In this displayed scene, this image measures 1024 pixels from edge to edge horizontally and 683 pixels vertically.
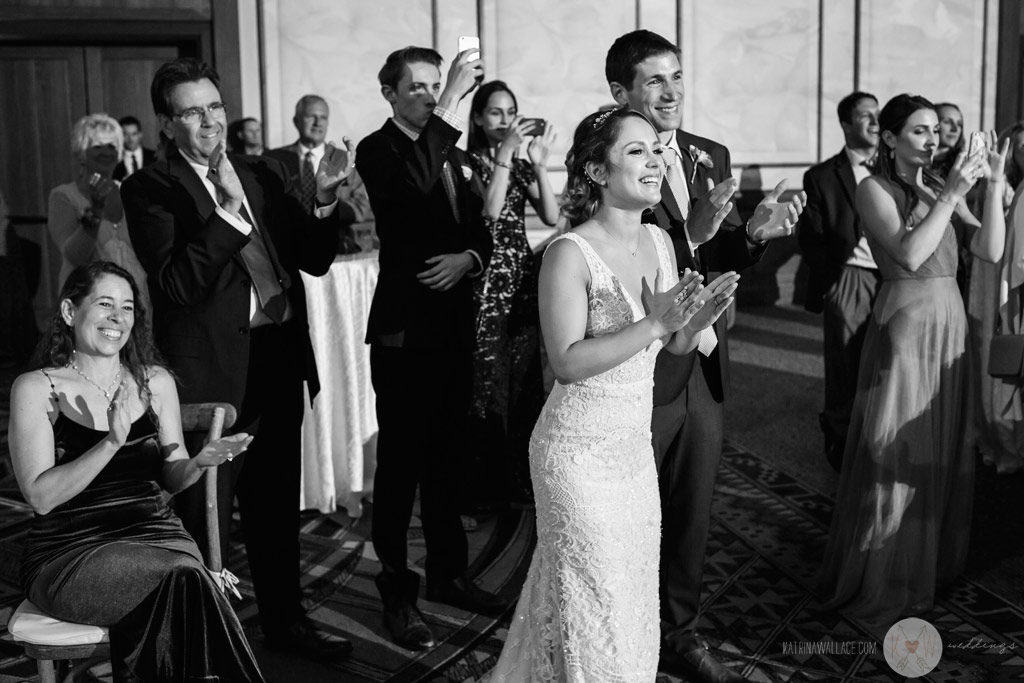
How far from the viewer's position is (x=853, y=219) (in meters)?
5.68

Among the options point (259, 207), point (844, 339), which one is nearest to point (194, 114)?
point (259, 207)

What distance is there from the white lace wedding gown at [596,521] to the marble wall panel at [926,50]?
8556 millimetres

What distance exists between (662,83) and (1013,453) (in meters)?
3.22

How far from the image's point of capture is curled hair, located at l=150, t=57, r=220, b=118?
3006 millimetres

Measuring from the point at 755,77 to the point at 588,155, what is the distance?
8.02 metres

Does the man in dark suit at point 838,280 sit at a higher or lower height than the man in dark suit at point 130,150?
lower

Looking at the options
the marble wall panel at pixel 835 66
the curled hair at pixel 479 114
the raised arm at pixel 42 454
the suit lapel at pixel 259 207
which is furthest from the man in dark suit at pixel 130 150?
the marble wall panel at pixel 835 66

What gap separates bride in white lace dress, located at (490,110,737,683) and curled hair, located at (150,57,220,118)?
1.11 meters

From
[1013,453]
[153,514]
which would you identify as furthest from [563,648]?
[1013,453]

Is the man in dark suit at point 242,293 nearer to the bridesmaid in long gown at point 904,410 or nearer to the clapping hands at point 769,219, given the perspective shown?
the clapping hands at point 769,219

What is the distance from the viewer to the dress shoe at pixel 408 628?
135 inches

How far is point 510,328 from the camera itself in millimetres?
4707

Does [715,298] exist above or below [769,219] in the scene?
below

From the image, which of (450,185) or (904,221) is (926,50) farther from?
(450,185)
